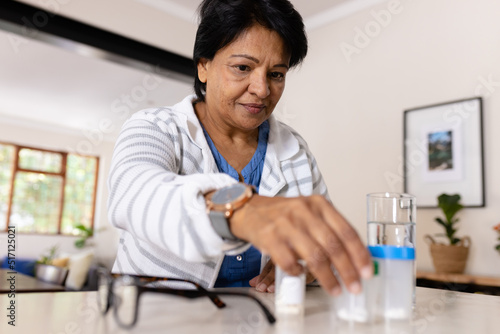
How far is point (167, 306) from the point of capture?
595 millimetres

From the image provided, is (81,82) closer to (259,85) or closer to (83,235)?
(83,235)

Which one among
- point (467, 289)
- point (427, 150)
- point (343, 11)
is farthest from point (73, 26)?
point (467, 289)

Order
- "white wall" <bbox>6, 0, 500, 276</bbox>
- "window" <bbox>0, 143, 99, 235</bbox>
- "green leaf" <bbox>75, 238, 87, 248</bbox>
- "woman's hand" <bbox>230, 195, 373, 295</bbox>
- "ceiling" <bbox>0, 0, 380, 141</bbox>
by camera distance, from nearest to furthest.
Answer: "woman's hand" <bbox>230, 195, 373, 295</bbox>, "white wall" <bbox>6, 0, 500, 276</bbox>, "ceiling" <bbox>0, 0, 380, 141</bbox>, "window" <bbox>0, 143, 99, 235</bbox>, "green leaf" <bbox>75, 238, 87, 248</bbox>

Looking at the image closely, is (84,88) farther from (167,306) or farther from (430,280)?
(167,306)

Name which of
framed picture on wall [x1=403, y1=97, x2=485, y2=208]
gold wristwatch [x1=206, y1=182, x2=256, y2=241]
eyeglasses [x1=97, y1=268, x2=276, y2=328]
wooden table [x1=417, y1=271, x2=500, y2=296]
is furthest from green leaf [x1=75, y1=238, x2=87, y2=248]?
gold wristwatch [x1=206, y1=182, x2=256, y2=241]

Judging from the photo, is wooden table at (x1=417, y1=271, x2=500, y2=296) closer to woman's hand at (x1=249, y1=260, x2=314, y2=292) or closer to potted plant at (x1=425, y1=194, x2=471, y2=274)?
potted plant at (x1=425, y1=194, x2=471, y2=274)

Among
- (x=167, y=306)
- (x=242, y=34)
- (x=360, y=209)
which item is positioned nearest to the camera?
(x=167, y=306)

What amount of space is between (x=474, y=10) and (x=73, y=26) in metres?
2.52

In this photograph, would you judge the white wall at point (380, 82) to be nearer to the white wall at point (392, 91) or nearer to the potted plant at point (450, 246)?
the white wall at point (392, 91)

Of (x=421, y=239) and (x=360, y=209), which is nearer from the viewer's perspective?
(x=421, y=239)

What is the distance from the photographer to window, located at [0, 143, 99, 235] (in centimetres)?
787

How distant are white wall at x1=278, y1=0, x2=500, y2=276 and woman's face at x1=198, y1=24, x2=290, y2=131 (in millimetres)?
1318

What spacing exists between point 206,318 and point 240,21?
0.72m

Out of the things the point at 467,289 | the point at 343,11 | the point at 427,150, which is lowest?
the point at 467,289
